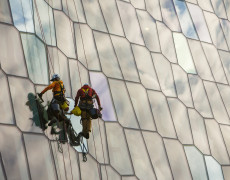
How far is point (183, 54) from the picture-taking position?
73.3 ft

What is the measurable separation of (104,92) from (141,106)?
1748 mm

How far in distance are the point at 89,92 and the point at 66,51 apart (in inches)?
121

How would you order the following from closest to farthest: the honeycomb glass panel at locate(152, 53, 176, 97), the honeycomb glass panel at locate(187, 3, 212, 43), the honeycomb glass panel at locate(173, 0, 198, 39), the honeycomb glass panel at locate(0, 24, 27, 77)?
the honeycomb glass panel at locate(0, 24, 27, 77), the honeycomb glass panel at locate(152, 53, 176, 97), the honeycomb glass panel at locate(173, 0, 198, 39), the honeycomb glass panel at locate(187, 3, 212, 43)

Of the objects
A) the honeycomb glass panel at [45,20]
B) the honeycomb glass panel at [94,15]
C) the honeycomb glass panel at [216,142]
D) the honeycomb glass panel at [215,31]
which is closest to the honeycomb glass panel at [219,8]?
the honeycomb glass panel at [215,31]

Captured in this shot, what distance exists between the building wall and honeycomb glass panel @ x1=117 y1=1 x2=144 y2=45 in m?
0.05

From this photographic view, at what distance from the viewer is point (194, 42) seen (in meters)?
23.5

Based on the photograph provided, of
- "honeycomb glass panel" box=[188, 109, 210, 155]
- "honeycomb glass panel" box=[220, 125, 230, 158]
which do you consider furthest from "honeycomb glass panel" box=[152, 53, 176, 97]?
"honeycomb glass panel" box=[220, 125, 230, 158]

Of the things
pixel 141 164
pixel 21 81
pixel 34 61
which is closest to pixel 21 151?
pixel 21 81

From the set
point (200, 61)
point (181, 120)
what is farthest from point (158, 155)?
point (200, 61)

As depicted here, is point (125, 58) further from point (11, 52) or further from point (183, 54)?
point (11, 52)

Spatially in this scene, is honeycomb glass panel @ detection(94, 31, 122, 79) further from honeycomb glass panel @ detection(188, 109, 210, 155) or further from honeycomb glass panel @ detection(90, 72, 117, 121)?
honeycomb glass panel @ detection(188, 109, 210, 155)

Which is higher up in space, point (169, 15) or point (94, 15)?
point (169, 15)

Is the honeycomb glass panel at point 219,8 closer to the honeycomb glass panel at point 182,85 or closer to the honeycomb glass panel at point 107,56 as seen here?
the honeycomb glass panel at point 182,85

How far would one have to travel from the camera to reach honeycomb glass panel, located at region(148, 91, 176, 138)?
18.5 meters
